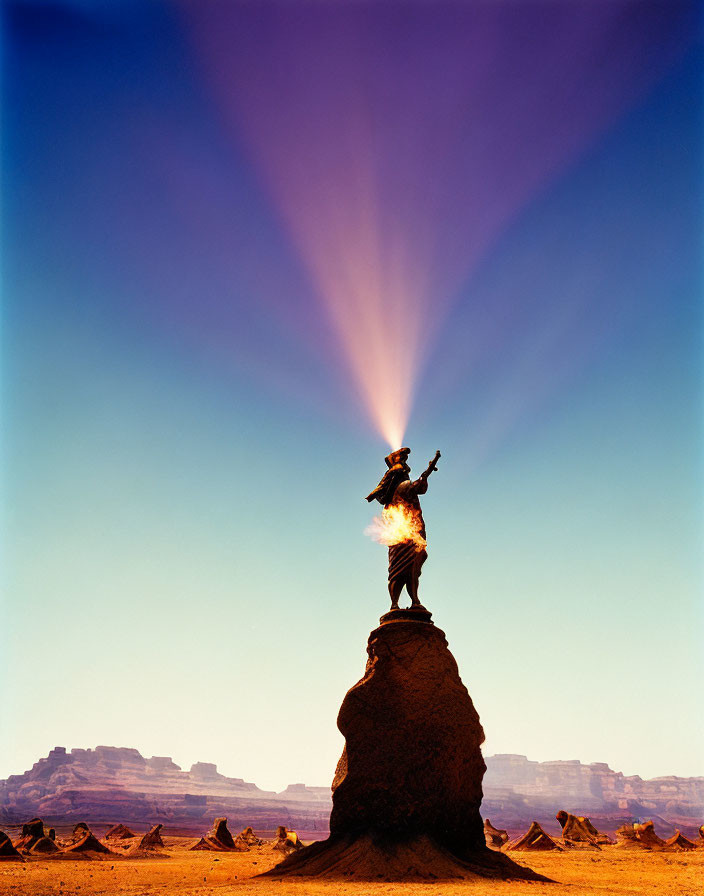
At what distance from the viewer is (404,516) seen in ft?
58.3

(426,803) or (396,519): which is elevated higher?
(396,519)

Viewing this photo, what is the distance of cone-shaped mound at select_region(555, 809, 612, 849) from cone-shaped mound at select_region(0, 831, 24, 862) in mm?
26371

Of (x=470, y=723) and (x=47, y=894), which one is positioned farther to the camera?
(x=470, y=723)

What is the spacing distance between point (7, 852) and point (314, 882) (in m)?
16.2

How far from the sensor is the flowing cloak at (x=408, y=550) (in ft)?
55.9

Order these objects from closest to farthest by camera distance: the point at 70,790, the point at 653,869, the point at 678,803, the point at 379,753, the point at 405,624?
the point at 379,753 < the point at 405,624 < the point at 653,869 < the point at 70,790 < the point at 678,803

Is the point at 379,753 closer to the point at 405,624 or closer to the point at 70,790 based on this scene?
the point at 405,624

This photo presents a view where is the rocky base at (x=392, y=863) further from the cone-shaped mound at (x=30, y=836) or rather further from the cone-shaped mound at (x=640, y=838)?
the cone-shaped mound at (x=640, y=838)

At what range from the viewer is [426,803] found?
47.0 feet

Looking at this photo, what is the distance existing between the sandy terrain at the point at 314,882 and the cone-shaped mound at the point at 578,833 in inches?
286

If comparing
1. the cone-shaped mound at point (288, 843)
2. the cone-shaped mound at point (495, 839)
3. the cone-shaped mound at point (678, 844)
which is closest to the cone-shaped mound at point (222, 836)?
the cone-shaped mound at point (288, 843)

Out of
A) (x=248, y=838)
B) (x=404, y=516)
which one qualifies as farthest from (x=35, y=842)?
(x=404, y=516)

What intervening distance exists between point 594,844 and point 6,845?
28.2m

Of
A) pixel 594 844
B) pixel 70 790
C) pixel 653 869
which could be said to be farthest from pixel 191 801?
pixel 653 869
